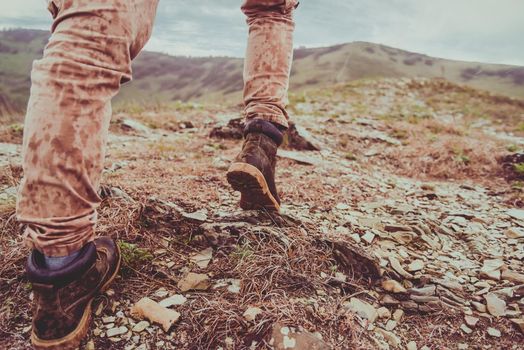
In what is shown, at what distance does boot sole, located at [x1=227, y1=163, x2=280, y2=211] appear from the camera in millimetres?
1959

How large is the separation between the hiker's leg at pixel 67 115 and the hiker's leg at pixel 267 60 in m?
0.97

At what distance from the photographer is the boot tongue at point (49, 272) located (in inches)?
51.1

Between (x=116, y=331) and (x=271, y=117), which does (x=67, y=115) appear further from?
(x=271, y=117)

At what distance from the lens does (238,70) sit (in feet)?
377

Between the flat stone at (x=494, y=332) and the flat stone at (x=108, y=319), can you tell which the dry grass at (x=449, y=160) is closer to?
the flat stone at (x=494, y=332)

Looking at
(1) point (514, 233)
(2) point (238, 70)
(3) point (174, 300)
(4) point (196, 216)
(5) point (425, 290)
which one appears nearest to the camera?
(3) point (174, 300)

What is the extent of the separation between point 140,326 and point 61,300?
0.33m

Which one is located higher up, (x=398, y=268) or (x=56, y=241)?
(x=56, y=241)

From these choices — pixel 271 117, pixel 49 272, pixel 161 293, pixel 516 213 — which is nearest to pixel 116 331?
pixel 161 293

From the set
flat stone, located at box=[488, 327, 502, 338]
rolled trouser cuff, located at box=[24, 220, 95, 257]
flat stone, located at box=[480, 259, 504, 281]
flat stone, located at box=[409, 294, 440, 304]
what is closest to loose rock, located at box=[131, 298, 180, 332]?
rolled trouser cuff, located at box=[24, 220, 95, 257]

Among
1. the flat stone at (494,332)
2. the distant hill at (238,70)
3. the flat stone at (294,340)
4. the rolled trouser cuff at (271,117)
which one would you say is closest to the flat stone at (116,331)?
the flat stone at (294,340)

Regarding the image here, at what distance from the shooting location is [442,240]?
2.57m

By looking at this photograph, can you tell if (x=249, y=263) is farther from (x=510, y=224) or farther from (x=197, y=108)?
(x=197, y=108)

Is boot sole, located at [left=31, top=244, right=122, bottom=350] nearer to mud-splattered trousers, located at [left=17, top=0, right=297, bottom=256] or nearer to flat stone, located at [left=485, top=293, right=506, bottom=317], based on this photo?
mud-splattered trousers, located at [left=17, top=0, right=297, bottom=256]
